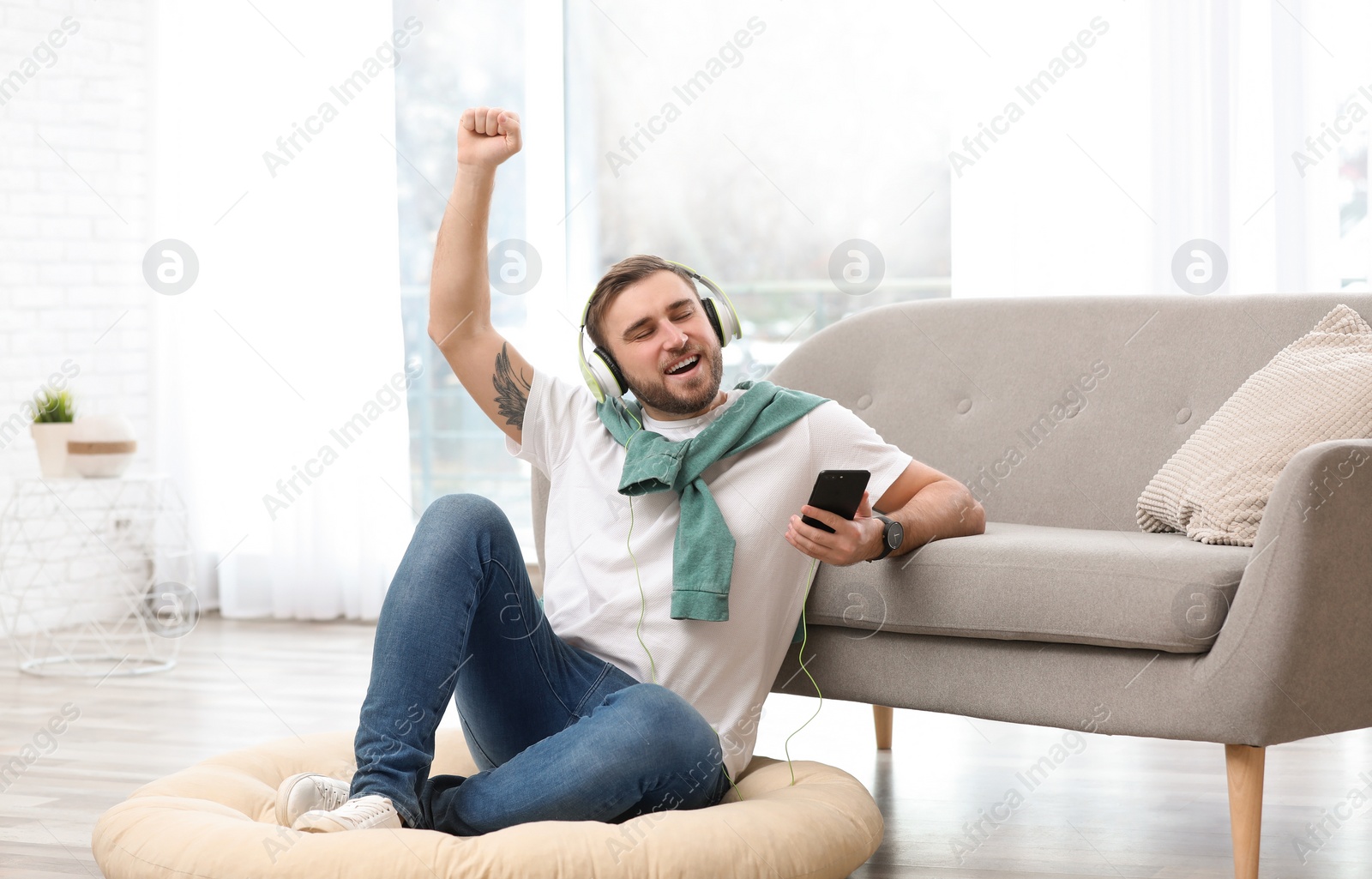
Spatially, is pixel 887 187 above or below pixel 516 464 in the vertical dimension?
above

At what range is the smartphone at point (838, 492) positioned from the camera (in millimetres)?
1632

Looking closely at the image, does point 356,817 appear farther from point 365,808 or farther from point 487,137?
point 487,137

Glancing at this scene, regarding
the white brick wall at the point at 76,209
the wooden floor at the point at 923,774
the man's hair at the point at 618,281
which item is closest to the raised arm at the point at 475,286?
the man's hair at the point at 618,281

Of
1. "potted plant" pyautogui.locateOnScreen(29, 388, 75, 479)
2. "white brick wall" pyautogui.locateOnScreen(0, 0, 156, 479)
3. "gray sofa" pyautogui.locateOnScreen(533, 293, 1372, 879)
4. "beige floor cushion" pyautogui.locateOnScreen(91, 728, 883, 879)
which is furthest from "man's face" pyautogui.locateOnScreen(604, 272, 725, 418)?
"white brick wall" pyautogui.locateOnScreen(0, 0, 156, 479)

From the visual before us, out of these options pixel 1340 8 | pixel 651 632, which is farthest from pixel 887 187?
pixel 651 632

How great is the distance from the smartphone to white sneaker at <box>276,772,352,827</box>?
2.17 ft

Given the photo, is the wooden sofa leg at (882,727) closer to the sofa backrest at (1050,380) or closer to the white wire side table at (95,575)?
the sofa backrest at (1050,380)

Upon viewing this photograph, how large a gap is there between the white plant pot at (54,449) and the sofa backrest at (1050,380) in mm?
1763

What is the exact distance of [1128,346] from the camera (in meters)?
2.43

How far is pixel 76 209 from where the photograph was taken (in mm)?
4121

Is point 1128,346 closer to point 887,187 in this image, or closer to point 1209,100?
point 1209,100

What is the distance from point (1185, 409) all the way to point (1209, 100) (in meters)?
1.30

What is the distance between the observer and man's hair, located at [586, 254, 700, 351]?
190 cm

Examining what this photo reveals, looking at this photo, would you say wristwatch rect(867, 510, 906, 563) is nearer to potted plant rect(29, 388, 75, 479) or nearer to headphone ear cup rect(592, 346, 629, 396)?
headphone ear cup rect(592, 346, 629, 396)
